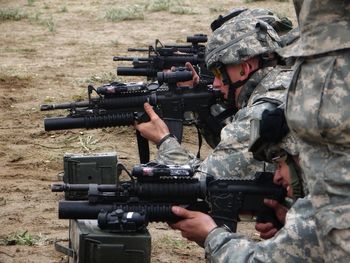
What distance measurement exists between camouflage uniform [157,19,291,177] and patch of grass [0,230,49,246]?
1006 mm

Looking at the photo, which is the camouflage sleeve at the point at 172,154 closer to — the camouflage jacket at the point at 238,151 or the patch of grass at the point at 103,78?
the camouflage jacket at the point at 238,151

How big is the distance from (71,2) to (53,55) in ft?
20.1

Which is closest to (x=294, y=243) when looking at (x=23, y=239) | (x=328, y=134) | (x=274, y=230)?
(x=328, y=134)

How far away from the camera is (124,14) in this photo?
1769 cm

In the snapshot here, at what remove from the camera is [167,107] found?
691cm

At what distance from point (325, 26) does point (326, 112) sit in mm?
324

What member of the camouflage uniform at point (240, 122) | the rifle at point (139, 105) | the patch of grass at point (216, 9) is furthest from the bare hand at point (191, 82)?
the patch of grass at point (216, 9)

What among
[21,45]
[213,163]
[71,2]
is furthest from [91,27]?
[213,163]

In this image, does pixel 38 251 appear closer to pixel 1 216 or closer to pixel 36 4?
pixel 1 216

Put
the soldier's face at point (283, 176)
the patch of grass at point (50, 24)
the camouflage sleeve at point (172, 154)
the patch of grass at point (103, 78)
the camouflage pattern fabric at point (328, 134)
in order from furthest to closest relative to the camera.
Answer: the patch of grass at point (50, 24) → the patch of grass at point (103, 78) → the camouflage sleeve at point (172, 154) → the soldier's face at point (283, 176) → the camouflage pattern fabric at point (328, 134)

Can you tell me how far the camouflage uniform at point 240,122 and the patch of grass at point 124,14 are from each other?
441 inches

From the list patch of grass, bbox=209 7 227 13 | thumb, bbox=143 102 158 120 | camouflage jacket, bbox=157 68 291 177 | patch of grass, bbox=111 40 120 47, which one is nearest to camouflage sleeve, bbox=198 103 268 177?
camouflage jacket, bbox=157 68 291 177

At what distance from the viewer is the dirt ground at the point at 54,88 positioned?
6.80m

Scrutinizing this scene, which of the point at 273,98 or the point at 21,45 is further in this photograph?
the point at 21,45
